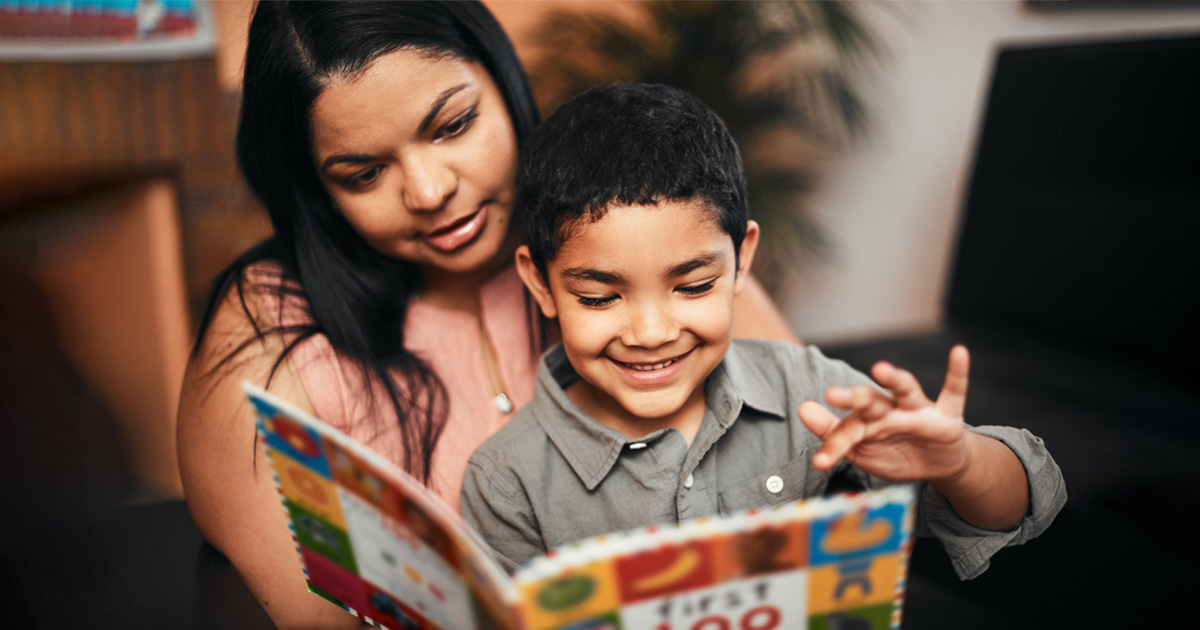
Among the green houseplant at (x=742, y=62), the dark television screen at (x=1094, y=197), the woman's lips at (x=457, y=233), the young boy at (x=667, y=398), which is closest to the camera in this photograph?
the young boy at (x=667, y=398)

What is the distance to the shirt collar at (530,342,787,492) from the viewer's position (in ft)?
2.71

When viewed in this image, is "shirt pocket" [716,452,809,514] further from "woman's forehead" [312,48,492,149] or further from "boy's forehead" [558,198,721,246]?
"woman's forehead" [312,48,492,149]

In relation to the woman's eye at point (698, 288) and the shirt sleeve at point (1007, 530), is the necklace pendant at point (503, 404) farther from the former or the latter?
the shirt sleeve at point (1007, 530)

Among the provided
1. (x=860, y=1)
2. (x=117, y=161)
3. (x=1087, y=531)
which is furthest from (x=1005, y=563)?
(x=860, y=1)

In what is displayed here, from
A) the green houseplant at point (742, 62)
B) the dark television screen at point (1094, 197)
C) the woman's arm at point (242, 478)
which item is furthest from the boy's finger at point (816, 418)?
the green houseplant at point (742, 62)

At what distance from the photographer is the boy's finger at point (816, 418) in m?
0.63

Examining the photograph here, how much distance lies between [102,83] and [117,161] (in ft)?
0.29

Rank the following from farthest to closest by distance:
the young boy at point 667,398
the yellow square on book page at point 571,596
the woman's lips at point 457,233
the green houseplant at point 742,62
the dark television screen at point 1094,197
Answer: the green houseplant at point 742,62 < the dark television screen at point 1094,197 < the woman's lips at point 457,233 < the young boy at point 667,398 < the yellow square on book page at point 571,596

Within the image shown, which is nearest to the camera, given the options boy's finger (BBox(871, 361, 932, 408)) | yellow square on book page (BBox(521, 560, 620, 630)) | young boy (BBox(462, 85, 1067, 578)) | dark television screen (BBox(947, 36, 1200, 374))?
yellow square on book page (BBox(521, 560, 620, 630))

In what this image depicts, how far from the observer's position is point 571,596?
0.50m

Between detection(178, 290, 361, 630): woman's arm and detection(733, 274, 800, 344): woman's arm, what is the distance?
1.69 feet

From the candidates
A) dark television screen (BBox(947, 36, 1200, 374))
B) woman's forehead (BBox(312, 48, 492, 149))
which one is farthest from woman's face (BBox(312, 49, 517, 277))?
dark television screen (BBox(947, 36, 1200, 374))

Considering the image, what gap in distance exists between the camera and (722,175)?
0.79 metres

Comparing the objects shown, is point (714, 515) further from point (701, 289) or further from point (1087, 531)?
point (1087, 531)
